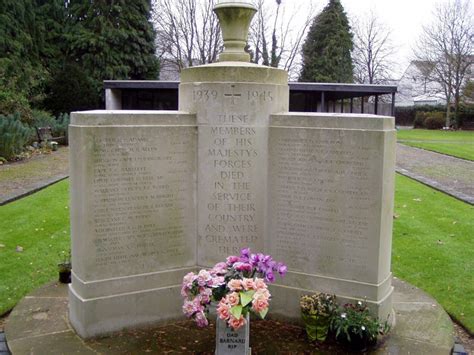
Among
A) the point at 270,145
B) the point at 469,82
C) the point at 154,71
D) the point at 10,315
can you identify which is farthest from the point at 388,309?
the point at 469,82

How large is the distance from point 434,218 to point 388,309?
6036 millimetres

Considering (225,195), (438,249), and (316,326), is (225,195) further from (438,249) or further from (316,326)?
(438,249)

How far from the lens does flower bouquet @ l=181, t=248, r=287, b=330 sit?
354cm

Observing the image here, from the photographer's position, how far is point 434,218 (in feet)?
34.3

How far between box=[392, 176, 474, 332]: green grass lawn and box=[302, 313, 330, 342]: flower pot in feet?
6.03

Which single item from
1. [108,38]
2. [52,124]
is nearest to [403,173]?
[52,124]

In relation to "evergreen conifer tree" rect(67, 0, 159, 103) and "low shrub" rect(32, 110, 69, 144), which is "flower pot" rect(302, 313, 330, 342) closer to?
"low shrub" rect(32, 110, 69, 144)

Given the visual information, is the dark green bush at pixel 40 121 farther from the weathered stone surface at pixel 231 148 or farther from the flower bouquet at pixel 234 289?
the flower bouquet at pixel 234 289

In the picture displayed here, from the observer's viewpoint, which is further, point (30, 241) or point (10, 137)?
point (10, 137)

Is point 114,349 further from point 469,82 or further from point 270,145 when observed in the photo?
point 469,82

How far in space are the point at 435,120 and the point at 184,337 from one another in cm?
4921

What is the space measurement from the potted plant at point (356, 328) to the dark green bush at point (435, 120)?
159 feet

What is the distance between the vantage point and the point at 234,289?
362 cm

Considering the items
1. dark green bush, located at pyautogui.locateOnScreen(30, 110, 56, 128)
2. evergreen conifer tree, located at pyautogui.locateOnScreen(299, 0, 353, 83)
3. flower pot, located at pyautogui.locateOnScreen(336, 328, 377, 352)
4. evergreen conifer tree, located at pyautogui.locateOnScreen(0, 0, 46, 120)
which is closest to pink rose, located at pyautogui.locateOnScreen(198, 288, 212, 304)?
flower pot, located at pyautogui.locateOnScreen(336, 328, 377, 352)
